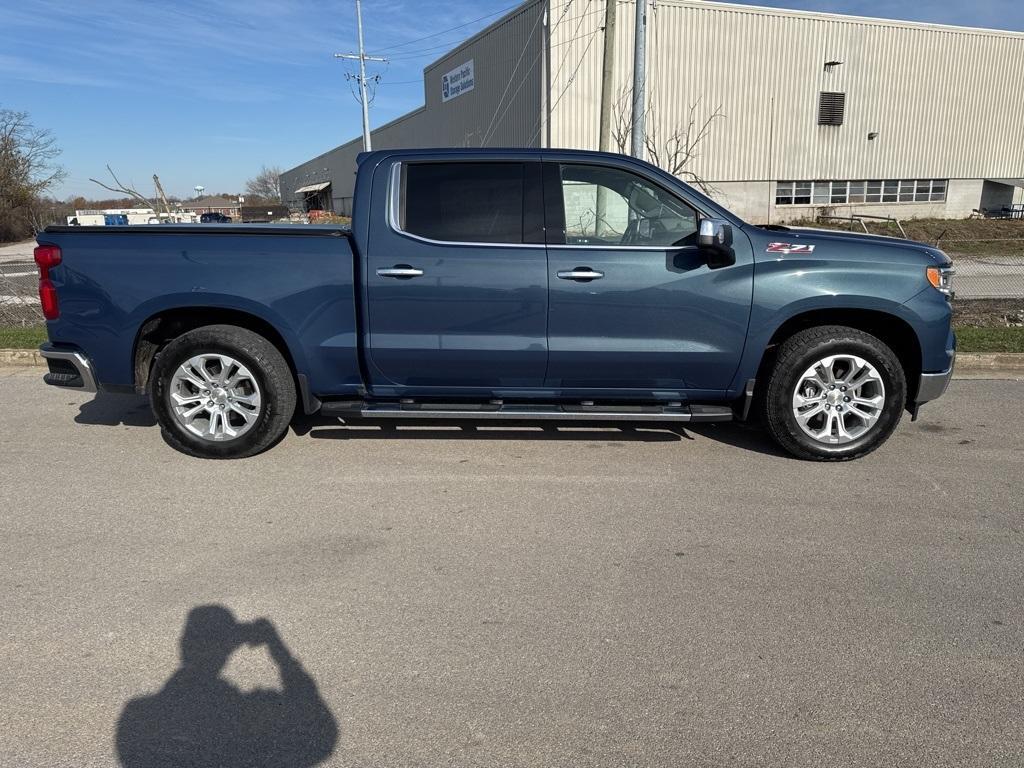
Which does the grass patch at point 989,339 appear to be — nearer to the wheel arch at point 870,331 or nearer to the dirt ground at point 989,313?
the dirt ground at point 989,313

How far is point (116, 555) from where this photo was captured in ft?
12.1

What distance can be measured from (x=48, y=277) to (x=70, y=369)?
0.62 meters

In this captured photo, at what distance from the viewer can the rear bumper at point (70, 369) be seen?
4.99m

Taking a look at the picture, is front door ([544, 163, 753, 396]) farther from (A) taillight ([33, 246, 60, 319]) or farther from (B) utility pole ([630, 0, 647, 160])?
(B) utility pole ([630, 0, 647, 160])

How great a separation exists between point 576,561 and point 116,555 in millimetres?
2287

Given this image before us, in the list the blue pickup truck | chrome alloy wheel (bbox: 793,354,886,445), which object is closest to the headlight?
the blue pickup truck

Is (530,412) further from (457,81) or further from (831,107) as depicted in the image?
(831,107)

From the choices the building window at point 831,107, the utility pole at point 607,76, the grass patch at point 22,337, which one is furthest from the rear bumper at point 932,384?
the building window at point 831,107

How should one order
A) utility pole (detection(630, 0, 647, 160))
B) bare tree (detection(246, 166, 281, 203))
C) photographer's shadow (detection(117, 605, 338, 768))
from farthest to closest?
bare tree (detection(246, 166, 281, 203)), utility pole (detection(630, 0, 647, 160)), photographer's shadow (detection(117, 605, 338, 768))

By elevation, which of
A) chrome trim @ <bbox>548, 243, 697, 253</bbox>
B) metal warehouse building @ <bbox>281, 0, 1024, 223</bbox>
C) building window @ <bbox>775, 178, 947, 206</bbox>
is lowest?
chrome trim @ <bbox>548, 243, 697, 253</bbox>

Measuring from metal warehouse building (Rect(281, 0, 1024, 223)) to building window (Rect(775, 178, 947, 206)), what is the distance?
2.6 inches

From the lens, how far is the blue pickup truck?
15.7 ft

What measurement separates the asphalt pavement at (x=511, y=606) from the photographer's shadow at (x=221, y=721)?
1 cm

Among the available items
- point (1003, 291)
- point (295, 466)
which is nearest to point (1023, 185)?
point (1003, 291)
